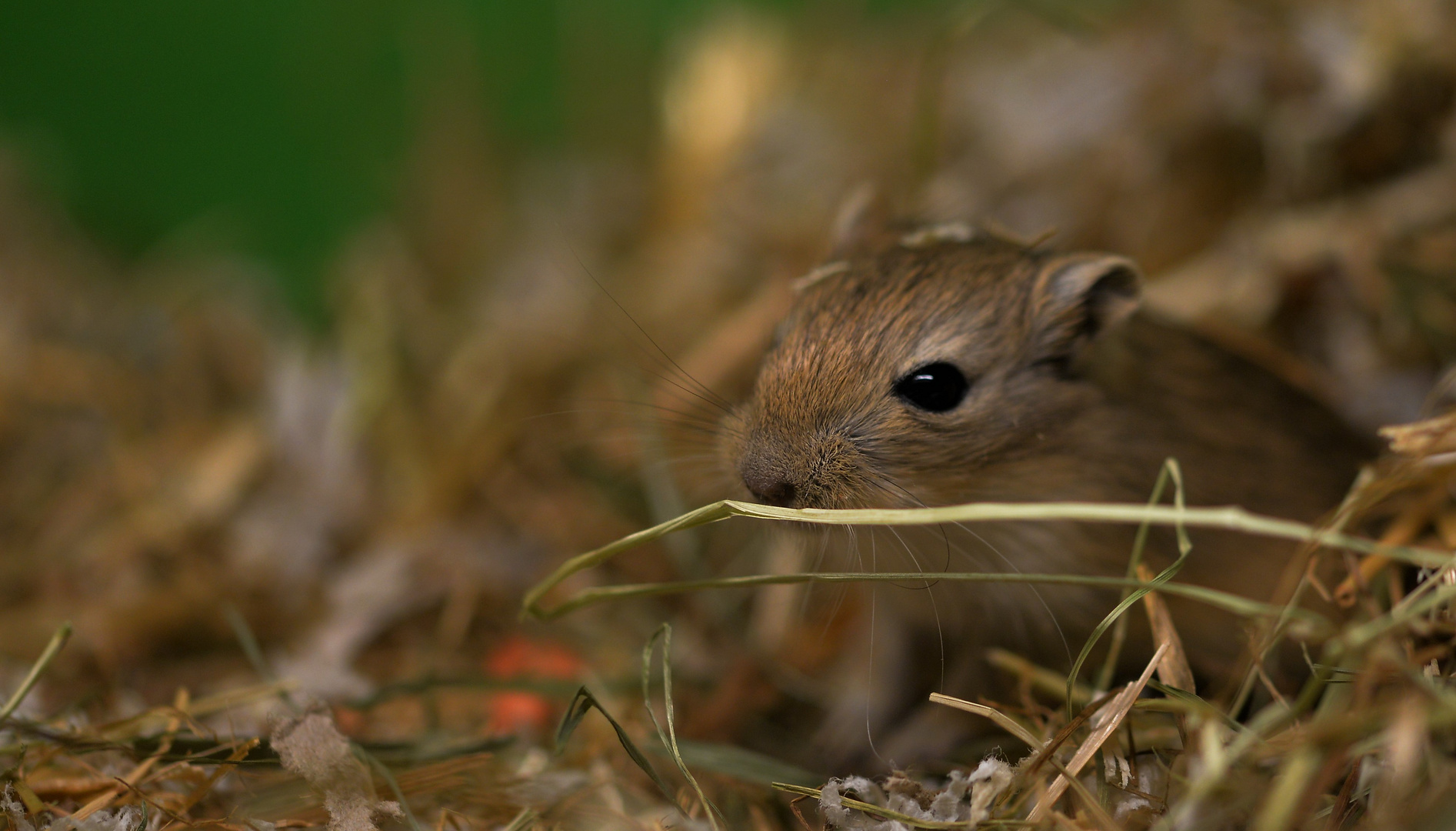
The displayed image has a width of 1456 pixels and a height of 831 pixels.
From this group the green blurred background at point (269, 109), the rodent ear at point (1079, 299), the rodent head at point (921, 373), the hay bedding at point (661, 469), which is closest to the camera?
the hay bedding at point (661, 469)

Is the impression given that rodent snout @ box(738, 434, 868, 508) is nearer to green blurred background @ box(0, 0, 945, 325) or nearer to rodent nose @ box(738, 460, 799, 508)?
rodent nose @ box(738, 460, 799, 508)

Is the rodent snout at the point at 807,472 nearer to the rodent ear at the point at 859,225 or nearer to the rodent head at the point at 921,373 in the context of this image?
Result: the rodent head at the point at 921,373

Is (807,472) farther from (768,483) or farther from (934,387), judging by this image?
(934,387)

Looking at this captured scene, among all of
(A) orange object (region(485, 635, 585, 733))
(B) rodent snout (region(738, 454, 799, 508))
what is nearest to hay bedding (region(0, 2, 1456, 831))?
(A) orange object (region(485, 635, 585, 733))

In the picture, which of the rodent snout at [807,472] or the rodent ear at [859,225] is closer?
the rodent snout at [807,472]

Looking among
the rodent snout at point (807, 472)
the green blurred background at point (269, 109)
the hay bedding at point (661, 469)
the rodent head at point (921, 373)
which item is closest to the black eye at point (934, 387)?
the rodent head at point (921, 373)
